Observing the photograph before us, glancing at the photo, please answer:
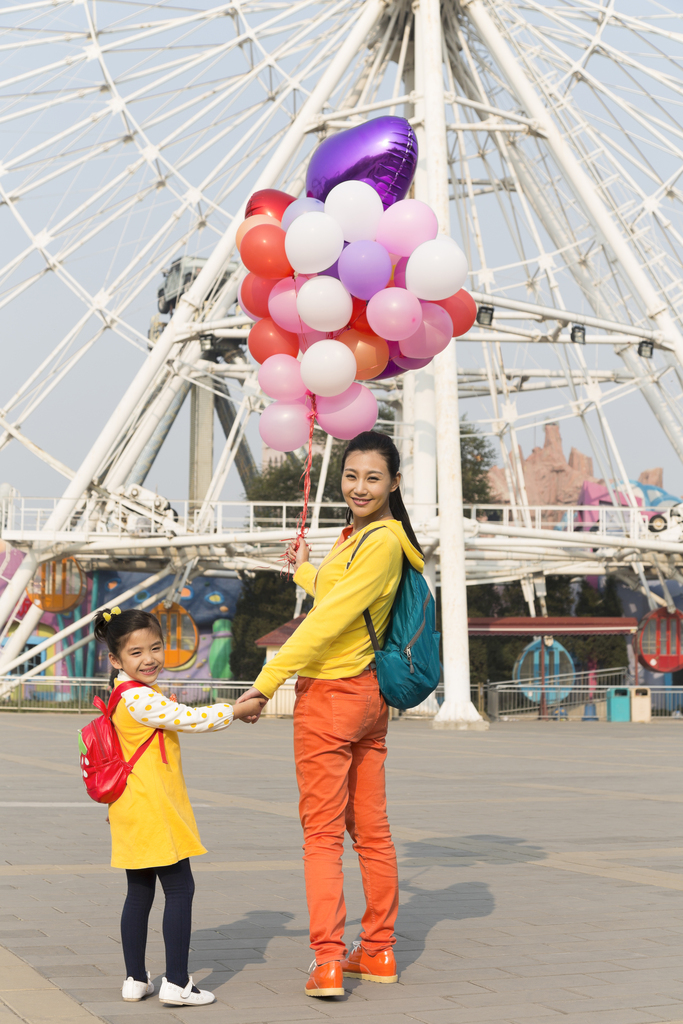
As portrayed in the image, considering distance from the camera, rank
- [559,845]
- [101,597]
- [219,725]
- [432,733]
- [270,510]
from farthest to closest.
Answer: [270,510] → [101,597] → [432,733] → [559,845] → [219,725]

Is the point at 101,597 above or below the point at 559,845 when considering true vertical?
above

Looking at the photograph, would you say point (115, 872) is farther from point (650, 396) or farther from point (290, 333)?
point (650, 396)

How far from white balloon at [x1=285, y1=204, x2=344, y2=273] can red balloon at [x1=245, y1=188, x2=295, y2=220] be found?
0.74 metres

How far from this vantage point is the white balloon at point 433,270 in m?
6.00

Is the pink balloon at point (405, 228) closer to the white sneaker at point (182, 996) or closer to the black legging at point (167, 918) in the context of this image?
the black legging at point (167, 918)

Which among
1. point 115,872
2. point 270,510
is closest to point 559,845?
point 115,872

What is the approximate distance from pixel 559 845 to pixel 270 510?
34.0m

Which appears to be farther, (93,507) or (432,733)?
(93,507)

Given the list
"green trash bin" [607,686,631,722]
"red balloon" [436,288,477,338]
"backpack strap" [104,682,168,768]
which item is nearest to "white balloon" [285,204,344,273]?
"red balloon" [436,288,477,338]

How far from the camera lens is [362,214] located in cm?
605

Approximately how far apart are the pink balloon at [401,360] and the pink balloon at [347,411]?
25 cm

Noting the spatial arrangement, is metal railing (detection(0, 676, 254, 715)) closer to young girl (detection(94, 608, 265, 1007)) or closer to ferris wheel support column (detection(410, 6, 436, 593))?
ferris wheel support column (detection(410, 6, 436, 593))

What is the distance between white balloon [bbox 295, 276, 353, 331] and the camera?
19.6 feet

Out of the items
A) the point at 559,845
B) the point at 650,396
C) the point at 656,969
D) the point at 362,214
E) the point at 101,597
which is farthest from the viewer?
the point at 101,597
